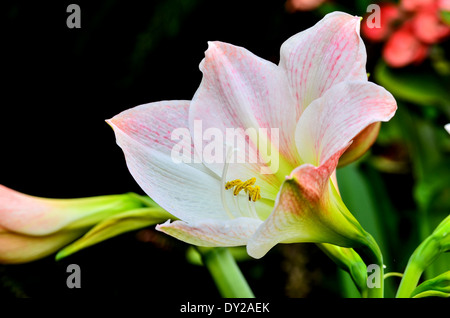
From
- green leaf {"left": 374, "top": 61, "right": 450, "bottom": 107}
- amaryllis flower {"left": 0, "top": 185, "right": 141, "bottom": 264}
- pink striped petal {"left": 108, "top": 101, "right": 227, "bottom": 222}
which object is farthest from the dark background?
pink striped petal {"left": 108, "top": 101, "right": 227, "bottom": 222}

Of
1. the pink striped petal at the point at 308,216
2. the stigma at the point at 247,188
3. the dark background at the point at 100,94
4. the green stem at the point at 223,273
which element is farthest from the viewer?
the dark background at the point at 100,94

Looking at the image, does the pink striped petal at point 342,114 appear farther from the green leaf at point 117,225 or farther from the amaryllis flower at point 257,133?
the green leaf at point 117,225

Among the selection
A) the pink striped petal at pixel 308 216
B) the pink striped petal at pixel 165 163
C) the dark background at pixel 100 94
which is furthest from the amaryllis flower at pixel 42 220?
the dark background at pixel 100 94

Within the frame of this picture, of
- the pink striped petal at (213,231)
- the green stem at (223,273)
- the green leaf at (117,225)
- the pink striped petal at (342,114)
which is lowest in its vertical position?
the green stem at (223,273)

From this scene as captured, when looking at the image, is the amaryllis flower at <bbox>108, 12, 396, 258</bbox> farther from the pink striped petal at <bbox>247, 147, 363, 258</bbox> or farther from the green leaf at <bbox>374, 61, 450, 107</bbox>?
the green leaf at <bbox>374, 61, 450, 107</bbox>

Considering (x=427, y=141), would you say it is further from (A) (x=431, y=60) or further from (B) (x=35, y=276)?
(B) (x=35, y=276)

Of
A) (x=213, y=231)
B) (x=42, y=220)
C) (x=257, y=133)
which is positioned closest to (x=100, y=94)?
(x=42, y=220)

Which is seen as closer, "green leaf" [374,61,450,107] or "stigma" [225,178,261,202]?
"stigma" [225,178,261,202]
